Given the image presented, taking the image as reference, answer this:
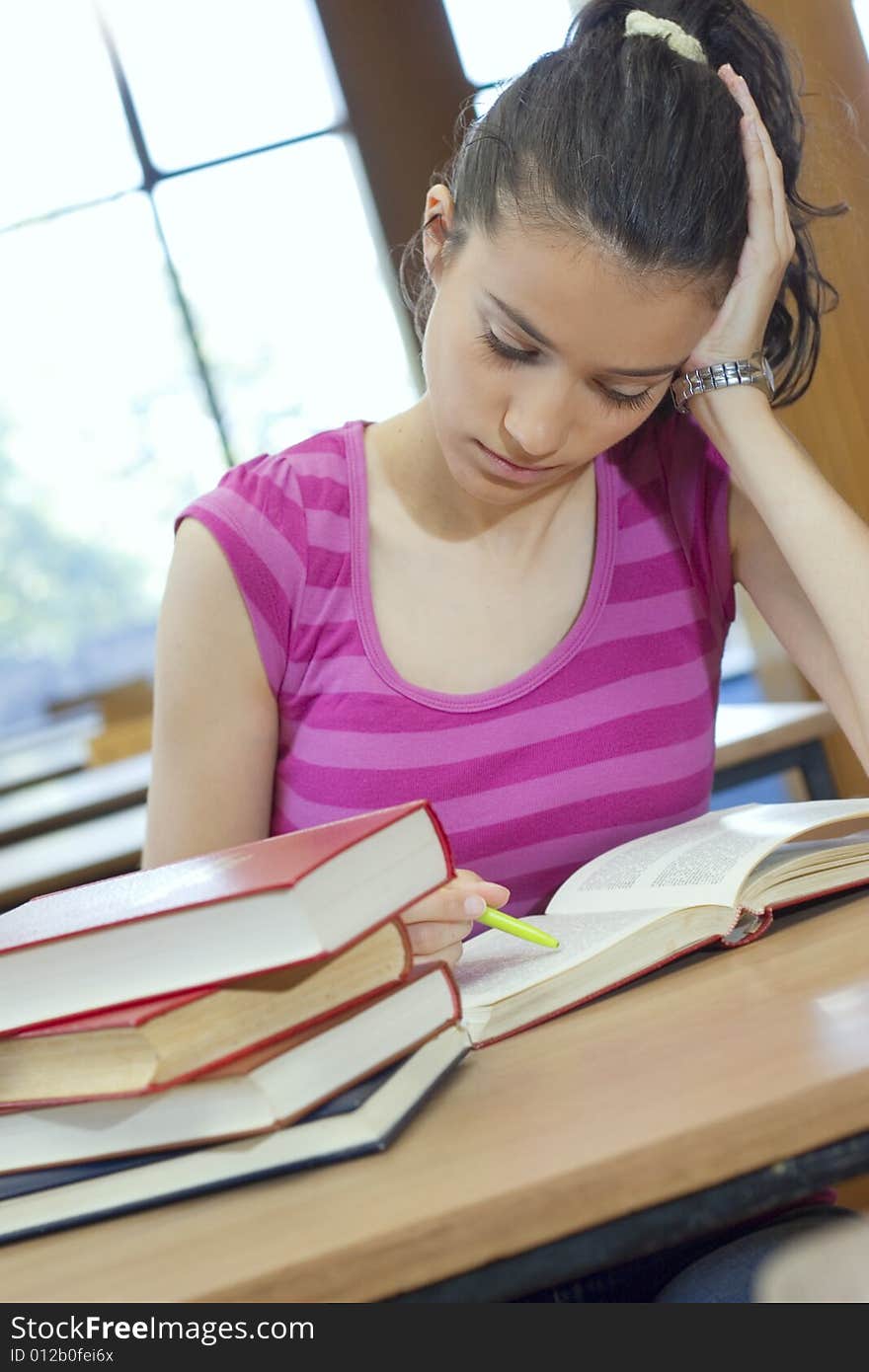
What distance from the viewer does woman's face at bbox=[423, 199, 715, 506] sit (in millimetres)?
997

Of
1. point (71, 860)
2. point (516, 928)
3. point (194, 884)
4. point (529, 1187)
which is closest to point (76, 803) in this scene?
point (71, 860)

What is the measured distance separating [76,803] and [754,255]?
174cm

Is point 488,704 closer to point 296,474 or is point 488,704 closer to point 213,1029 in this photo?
point 296,474

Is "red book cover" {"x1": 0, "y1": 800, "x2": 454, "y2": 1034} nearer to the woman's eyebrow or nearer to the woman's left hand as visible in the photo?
the woman's eyebrow

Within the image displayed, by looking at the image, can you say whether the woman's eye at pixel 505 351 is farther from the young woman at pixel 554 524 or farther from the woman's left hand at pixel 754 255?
the woman's left hand at pixel 754 255

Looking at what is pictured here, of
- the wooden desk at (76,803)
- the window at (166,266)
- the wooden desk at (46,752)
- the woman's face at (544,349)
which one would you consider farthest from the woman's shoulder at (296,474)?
the wooden desk at (46,752)

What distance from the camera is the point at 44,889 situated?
72.6 inches

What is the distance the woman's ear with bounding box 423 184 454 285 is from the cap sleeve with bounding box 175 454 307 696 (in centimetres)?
23

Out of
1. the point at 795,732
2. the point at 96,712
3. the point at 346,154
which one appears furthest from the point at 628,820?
the point at 96,712

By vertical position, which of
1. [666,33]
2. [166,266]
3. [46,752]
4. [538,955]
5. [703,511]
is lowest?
[46,752]

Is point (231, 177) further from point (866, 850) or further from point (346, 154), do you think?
point (866, 850)

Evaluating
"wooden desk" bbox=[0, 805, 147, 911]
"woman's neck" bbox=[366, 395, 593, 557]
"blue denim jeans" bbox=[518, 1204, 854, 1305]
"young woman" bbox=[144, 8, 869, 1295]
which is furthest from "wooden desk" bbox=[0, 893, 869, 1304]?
"wooden desk" bbox=[0, 805, 147, 911]

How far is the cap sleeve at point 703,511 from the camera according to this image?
1284 millimetres

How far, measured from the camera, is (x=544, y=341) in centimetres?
100
